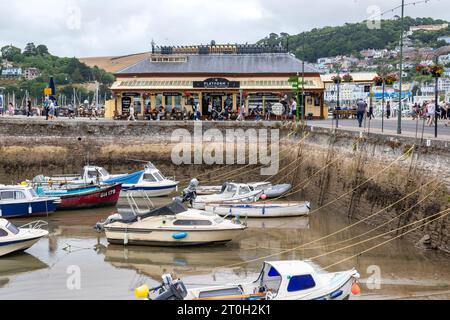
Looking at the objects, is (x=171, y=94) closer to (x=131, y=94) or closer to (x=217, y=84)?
(x=131, y=94)

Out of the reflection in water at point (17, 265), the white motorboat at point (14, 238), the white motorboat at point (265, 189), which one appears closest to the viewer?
the reflection in water at point (17, 265)

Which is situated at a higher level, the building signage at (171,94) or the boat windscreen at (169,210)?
the building signage at (171,94)

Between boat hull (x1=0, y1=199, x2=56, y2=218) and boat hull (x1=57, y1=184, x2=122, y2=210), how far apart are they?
1.89m

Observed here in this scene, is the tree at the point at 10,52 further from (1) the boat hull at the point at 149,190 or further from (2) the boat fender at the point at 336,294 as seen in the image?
(2) the boat fender at the point at 336,294

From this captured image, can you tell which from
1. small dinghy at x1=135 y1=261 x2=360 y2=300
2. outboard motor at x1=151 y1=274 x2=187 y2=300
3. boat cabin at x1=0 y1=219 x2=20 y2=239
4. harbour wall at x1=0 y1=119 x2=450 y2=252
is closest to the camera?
outboard motor at x1=151 y1=274 x2=187 y2=300

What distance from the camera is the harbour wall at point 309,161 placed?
24.5 meters

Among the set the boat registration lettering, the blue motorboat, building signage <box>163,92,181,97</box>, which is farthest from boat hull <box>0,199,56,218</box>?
building signage <box>163,92,181,97</box>

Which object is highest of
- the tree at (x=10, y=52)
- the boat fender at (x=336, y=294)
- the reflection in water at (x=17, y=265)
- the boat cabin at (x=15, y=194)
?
the tree at (x=10, y=52)

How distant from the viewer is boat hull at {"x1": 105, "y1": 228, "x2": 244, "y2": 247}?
979 inches

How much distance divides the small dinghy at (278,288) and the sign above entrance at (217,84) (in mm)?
34566

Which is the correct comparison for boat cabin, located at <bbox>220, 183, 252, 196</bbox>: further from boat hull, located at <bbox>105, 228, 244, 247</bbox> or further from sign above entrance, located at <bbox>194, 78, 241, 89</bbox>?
sign above entrance, located at <bbox>194, 78, 241, 89</bbox>

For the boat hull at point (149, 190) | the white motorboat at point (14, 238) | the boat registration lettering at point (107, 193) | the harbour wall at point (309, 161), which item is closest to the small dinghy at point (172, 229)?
the white motorboat at point (14, 238)

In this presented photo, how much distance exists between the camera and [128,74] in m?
52.6

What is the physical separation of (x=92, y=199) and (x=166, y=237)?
883 centimetres
